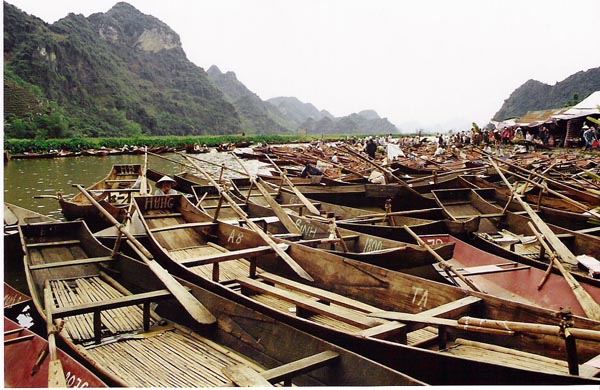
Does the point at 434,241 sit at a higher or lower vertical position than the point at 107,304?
higher

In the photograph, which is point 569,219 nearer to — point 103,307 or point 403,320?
point 403,320

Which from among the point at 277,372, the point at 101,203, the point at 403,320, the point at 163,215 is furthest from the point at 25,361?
the point at 101,203

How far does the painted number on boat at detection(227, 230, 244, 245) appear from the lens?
5660mm

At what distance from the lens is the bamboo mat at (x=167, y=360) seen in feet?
10.0

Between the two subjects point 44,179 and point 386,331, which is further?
point 44,179

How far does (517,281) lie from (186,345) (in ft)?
9.90

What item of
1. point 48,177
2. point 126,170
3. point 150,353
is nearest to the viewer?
point 150,353

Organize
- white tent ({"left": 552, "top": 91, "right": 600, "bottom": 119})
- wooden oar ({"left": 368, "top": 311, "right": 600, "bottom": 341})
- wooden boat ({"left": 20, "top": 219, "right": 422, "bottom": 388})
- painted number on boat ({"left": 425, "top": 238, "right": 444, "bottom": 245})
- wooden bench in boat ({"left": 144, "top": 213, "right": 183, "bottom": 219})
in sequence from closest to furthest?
wooden oar ({"left": 368, "top": 311, "right": 600, "bottom": 341})
wooden boat ({"left": 20, "top": 219, "right": 422, "bottom": 388})
painted number on boat ({"left": 425, "top": 238, "right": 444, "bottom": 245})
wooden bench in boat ({"left": 144, "top": 213, "right": 183, "bottom": 219})
white tent ({"left": 552, "top": 91, "right": 600, "bottom": 119})

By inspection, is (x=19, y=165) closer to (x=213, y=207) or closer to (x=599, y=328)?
(x=213, y=207)

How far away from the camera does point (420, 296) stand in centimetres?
362

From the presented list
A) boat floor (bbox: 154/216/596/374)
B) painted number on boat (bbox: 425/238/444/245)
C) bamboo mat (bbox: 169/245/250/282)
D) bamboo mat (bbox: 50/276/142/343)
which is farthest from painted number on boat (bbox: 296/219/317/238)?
bamboo mat (bbox: 50/276/142/343)

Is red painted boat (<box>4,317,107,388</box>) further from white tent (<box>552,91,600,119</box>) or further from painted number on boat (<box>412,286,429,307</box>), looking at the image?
white tent (<box>552,91,600,119</box>)

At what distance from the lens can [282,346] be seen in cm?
319

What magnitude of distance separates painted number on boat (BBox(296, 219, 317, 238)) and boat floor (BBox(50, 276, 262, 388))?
253 cm
